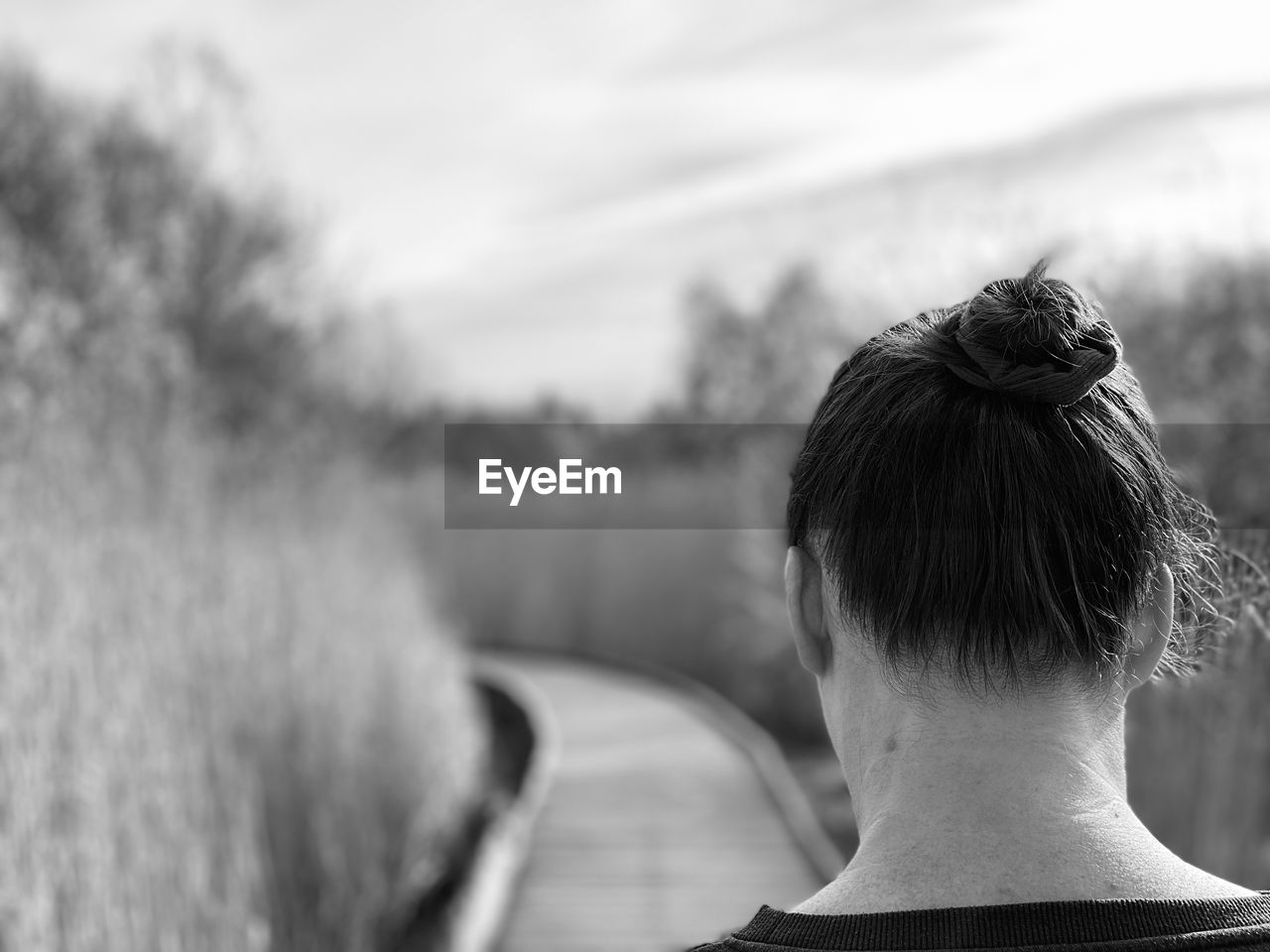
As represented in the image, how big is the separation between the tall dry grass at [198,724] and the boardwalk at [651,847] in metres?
0.67

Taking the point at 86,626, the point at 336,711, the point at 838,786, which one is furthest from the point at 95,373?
the point at 838,786

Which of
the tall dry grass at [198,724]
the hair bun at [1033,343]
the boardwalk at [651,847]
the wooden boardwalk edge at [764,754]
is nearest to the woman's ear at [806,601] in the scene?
the hair bun at [1033,343]

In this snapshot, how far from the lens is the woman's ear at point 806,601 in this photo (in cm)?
103

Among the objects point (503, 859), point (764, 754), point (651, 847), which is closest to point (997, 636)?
point (503, 859)

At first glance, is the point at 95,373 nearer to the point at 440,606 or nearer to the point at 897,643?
the point at 897,643

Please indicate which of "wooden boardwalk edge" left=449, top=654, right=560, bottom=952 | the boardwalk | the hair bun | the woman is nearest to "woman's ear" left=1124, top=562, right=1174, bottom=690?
the woman

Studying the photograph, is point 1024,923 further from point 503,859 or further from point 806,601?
point 503,859

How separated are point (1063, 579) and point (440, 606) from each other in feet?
39.1

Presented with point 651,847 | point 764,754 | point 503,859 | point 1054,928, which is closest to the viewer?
point 1054,928

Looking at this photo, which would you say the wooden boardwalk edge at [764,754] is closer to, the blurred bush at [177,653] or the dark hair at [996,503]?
the blurred bush at [177,653]

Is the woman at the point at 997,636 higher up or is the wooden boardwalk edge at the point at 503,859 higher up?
the woman at the point at 997,636

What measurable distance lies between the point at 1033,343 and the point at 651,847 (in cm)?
744

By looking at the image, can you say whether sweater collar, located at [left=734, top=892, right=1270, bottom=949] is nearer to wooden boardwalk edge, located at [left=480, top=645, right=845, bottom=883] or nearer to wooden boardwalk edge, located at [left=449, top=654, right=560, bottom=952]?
wooden boardwalk edge, located at [left=480, top=645, right=845, bottom=883]

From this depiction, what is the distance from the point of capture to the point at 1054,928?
862 mm
